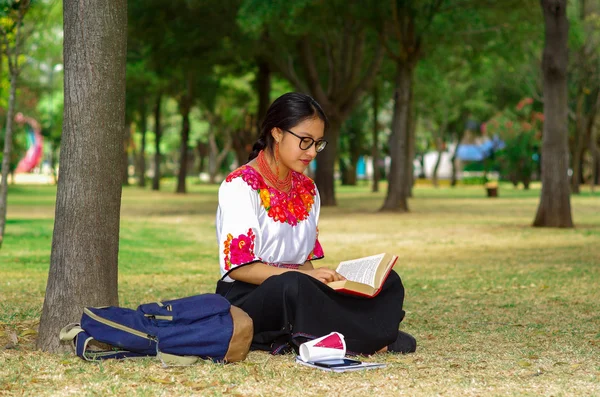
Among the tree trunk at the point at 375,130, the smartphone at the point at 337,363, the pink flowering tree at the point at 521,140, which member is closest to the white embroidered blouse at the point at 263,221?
the smartphone at the point at 337,363

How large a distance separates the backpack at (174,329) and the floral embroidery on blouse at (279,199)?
69 cm

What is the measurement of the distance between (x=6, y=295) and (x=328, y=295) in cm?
472

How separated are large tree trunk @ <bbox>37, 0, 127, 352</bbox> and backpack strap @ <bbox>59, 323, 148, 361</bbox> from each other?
16.7 inches

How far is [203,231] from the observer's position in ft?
66.2

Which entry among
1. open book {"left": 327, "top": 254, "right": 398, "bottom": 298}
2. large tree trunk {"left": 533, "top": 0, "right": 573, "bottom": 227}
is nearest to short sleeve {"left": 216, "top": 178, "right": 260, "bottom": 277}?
open book {"left": 327, "top": 254, "right": 398, "bottom": 298}

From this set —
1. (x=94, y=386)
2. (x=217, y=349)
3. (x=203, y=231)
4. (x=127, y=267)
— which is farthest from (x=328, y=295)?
(x=203, y=231)

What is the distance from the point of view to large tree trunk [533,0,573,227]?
19.6m

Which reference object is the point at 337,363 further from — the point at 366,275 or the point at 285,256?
the point at 285,256

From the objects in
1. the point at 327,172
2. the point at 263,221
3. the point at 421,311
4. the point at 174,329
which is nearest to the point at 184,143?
the point at 327,172

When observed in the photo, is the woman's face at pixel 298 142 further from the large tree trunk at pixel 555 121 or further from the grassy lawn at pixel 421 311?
the large tree trunk at pixel 555 121

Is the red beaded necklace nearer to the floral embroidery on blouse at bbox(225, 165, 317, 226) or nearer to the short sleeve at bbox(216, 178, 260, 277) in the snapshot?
the floral embroidery on blouse at bbox(225, 165, 317, 226)

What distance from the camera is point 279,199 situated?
19.7 ft

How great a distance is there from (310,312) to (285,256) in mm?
565

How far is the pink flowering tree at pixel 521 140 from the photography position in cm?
5178
